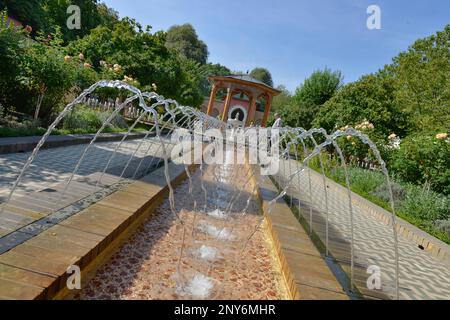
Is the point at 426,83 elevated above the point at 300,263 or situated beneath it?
elevated above

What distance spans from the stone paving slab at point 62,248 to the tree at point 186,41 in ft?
188

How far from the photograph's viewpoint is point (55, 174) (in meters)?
5.07

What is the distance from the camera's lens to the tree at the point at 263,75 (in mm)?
72581

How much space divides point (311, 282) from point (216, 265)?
3.03 feet

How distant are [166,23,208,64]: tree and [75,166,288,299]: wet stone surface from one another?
56.4 m

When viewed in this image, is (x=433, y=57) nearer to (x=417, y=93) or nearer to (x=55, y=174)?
(x=417, y=93)

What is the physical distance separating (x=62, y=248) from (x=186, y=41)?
59773mm

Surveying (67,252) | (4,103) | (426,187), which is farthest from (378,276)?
(4,103)

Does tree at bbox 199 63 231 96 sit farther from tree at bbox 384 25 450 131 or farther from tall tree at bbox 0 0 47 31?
tree at bbox 384 25 450 131

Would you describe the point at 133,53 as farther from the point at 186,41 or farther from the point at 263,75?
the point at 263,75

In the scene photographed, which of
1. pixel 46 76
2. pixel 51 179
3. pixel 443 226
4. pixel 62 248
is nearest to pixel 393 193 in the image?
pixel 443 226

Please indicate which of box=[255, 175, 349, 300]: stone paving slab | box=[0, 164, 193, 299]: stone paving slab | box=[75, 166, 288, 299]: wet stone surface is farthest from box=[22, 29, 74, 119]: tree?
box=[255, 175, 349, 300]: stone paving slab

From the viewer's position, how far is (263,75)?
72750 millimetres

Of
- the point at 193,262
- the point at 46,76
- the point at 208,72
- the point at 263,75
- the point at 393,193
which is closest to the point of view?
the point at 193,262
